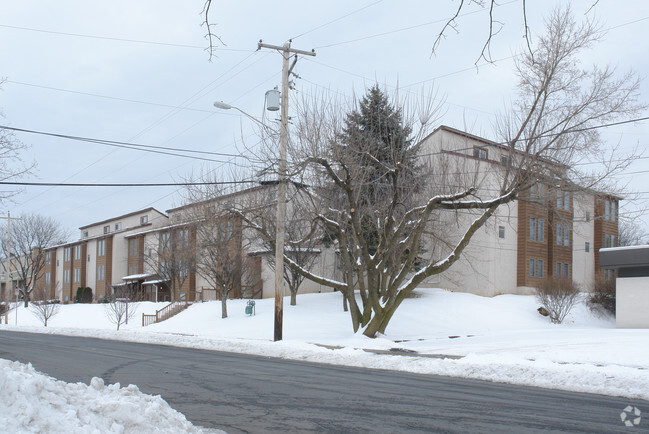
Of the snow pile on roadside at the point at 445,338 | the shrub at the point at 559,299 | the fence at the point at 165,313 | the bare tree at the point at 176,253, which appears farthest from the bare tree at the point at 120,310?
the shrub at the point at 559,299

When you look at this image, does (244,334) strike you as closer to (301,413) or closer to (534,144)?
(534,144)

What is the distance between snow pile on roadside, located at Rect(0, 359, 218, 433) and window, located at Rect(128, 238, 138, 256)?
59.6 meters

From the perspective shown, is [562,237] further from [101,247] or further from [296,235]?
[101,247]

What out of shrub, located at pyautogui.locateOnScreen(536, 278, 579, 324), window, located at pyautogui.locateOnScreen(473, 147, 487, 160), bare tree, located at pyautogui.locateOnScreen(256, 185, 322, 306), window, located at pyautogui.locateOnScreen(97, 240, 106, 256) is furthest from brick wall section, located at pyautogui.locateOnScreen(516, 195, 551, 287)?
window, located at pyautogui.locateOnScreen(97, 240, 106, 256)

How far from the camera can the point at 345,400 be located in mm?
9516

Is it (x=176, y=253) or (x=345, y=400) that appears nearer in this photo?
(x=345, y=400)

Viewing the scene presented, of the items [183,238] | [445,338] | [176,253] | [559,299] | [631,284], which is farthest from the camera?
[183,238]

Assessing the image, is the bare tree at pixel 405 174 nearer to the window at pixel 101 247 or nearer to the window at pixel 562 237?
the window at pixel 562 237

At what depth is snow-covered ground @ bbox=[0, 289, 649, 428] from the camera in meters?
13.3

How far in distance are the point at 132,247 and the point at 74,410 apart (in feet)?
204

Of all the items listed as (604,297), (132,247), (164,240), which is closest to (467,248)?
(604,297)

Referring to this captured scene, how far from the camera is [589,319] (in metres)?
36.6

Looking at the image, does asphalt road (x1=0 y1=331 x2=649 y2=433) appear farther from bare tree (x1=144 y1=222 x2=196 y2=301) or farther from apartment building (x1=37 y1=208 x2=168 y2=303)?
apartment building (x1=37 y1=208 x2=168 y2=303)

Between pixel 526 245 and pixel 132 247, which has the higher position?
pixel 526 245
